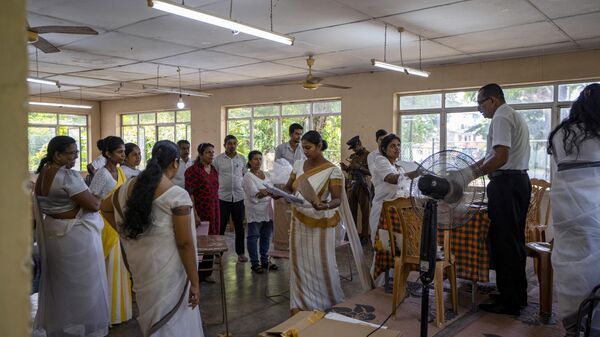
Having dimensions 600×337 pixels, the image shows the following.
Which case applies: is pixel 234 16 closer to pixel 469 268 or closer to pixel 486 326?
pixel 469 268

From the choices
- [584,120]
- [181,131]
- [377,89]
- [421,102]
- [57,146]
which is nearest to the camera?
[584,120]

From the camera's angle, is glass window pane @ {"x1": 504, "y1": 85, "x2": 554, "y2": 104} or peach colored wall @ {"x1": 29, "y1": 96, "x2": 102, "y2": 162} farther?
peach colored wall @ {"x1": 29, "y1": 96, "x2": 102, "y2": 162}

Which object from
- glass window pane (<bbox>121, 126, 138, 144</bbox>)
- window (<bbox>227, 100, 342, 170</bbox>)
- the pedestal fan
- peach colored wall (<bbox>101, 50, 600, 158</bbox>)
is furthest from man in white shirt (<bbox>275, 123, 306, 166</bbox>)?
glass window pane (<bbox>121, 126, 138, 144</bbox>)

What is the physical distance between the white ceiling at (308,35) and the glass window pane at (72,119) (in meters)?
5.08

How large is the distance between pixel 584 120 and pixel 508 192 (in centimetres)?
76

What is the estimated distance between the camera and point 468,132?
761 centimetres

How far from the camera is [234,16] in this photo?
4934 millimetres

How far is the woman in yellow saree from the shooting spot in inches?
134

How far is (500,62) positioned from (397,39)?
87.1 inches

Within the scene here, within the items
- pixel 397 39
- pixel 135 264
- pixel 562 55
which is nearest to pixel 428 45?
pixel 397 39

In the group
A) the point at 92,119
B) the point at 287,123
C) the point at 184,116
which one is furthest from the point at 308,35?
the point at 92,119

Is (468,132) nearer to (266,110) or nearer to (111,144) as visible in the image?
(266,110)

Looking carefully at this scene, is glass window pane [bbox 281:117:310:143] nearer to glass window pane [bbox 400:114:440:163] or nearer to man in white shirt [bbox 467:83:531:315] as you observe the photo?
glass window pane [bbox 400:114:440:163]

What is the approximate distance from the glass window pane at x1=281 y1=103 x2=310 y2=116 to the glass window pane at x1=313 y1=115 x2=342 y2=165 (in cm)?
36
